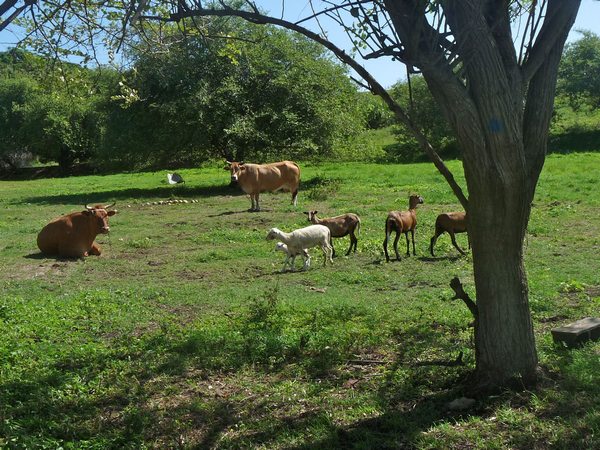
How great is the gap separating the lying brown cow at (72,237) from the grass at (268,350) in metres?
0.39

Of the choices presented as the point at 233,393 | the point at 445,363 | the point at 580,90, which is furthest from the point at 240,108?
the point at 580,90

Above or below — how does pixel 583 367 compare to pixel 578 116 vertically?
below

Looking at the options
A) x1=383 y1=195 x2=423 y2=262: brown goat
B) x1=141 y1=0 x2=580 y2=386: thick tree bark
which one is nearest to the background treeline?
x1=383 y1=195 x2=423 y2=262: brown goat

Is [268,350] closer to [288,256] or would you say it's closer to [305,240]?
[288,256]

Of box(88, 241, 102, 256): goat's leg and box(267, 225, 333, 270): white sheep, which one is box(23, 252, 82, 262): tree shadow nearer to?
box(88, 241, 102, 256): goat's leg

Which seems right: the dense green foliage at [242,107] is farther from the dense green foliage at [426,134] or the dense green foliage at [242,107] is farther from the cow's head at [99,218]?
the dense green foliage at [426,134]

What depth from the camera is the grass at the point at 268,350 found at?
514 centimetres

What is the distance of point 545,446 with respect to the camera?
4.50 metres

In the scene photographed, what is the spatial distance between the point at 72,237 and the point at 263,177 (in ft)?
30.9

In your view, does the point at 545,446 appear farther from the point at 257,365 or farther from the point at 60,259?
the point at 60,259

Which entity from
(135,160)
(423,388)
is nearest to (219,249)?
(423,388)

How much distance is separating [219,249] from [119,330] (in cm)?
630

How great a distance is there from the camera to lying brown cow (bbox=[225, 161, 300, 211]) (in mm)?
22062

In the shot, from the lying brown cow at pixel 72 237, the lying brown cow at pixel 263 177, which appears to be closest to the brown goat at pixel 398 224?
the lying brown cow at pixel 72 237
